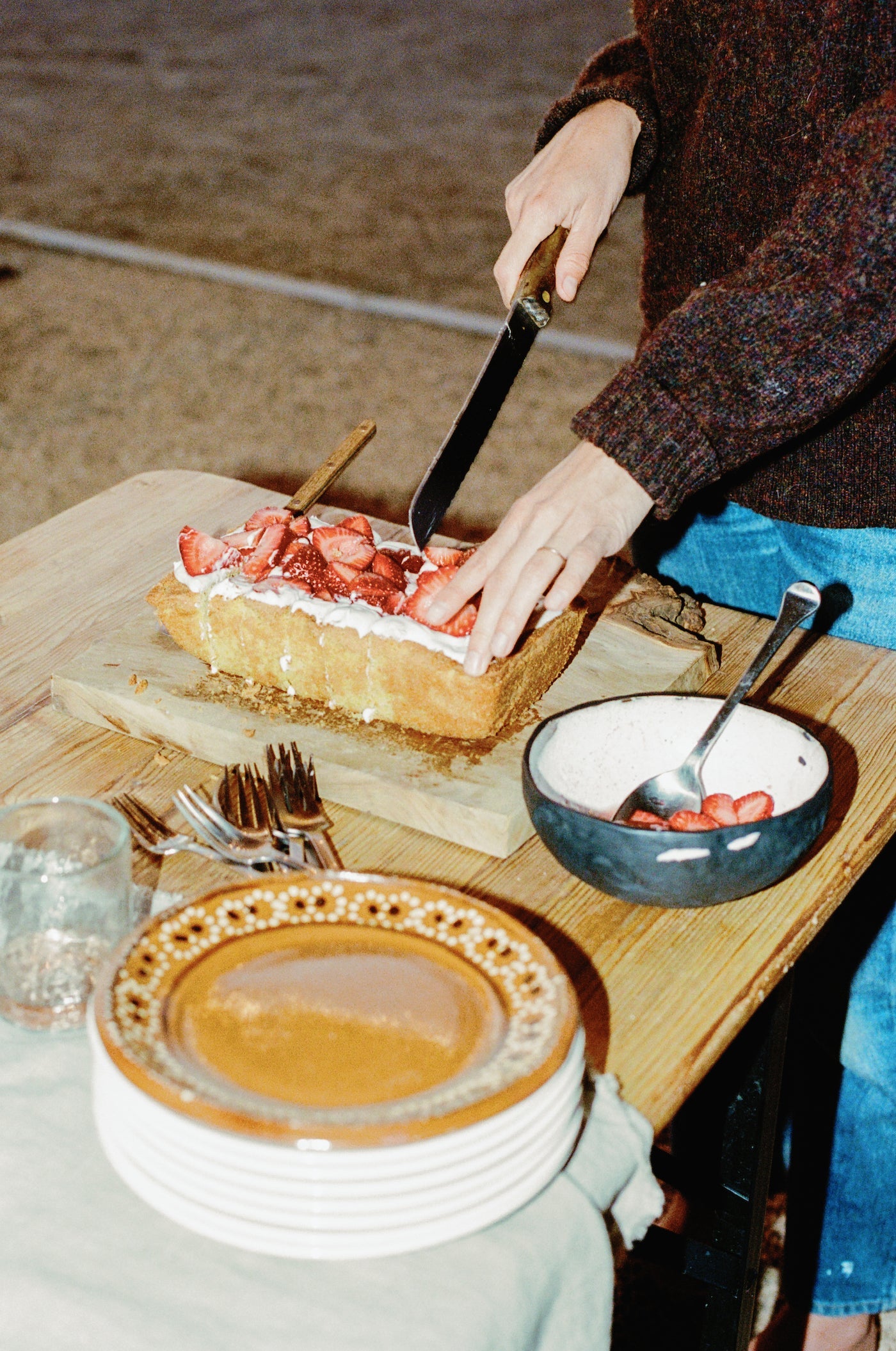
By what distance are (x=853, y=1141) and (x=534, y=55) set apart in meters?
10.9

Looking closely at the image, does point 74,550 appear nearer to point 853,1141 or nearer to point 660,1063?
point 660,1063

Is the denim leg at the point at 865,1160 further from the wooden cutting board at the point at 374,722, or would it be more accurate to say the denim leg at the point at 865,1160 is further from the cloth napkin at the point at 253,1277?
the cloth napkin at the point at 253,1277

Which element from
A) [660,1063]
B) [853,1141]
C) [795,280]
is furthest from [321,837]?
[853,1141]

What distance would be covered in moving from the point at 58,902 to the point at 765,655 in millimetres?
704

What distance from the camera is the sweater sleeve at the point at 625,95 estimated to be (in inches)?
70.7

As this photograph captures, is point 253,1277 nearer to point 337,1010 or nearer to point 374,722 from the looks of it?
point 337,1010

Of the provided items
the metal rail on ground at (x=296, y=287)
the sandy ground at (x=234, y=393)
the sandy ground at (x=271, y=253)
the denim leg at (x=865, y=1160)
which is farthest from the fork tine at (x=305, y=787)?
the metal rail on ground at (x=296, y=287)

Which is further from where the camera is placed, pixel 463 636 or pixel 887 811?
pixel 463 636

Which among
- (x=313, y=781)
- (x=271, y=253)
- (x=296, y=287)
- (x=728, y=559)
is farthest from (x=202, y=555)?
(x=271, y=253)

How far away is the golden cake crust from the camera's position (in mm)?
1455

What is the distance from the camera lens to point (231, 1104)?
0.83m

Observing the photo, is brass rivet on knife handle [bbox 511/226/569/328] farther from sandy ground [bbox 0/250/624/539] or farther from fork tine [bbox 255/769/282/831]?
sandy ground [bbox 0/250/624/539]

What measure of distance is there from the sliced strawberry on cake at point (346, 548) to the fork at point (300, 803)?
0.95ft

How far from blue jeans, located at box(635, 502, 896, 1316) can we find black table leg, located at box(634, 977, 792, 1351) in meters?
0.20
